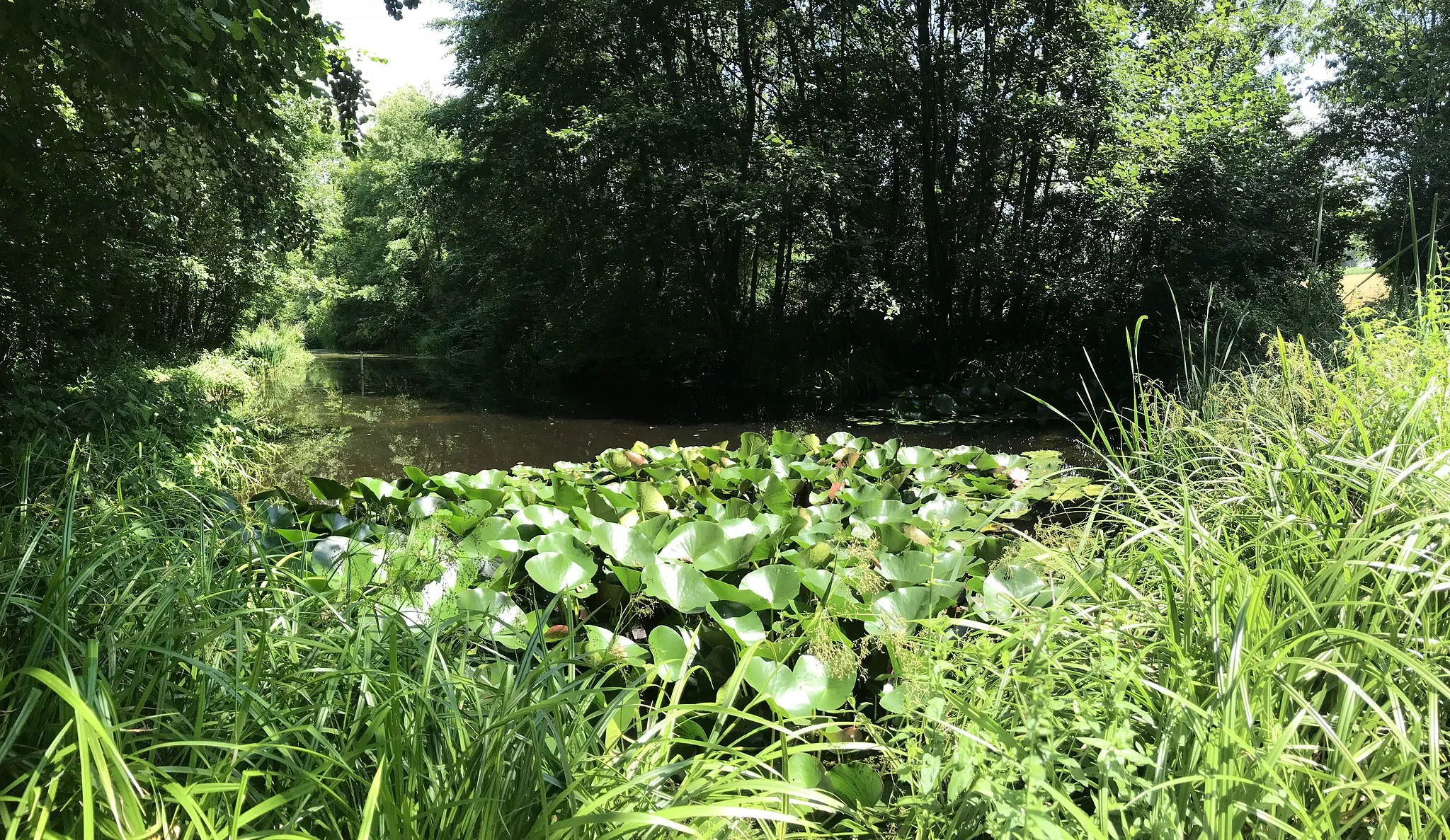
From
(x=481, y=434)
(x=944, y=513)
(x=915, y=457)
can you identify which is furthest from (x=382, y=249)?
(x=944, y=513)

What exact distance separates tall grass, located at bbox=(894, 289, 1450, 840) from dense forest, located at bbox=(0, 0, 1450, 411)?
6.73 meters

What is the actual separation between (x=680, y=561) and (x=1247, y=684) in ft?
4.86

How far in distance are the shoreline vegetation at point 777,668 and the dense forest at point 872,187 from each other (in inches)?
239

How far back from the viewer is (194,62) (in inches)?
150

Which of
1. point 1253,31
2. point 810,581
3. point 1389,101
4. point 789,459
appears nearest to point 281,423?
point 789,459

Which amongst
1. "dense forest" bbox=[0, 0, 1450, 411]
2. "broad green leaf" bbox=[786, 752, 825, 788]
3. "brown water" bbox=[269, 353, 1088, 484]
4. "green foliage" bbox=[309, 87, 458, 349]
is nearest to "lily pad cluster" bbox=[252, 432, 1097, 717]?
"broad green leaf" bbox=[786, 752, 825, 788]

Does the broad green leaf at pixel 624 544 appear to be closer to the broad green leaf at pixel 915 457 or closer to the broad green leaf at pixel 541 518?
the broad green leaf at pixel 541 518

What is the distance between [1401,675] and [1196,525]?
36 cm

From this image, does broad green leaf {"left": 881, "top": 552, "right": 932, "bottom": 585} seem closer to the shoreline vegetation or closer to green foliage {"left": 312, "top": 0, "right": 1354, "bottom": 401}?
the shoreline vegetation

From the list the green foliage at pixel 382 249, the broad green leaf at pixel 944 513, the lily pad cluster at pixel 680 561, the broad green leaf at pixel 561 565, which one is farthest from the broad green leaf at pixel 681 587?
the green foliage at pixel 382 249

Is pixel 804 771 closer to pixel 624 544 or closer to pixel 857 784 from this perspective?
pixel 857 784

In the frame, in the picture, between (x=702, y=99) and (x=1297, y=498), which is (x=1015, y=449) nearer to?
(x=1297, y=498)

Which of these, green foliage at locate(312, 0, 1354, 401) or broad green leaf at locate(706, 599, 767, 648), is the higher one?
green foliage at locate(312, 0, 1354, 401)

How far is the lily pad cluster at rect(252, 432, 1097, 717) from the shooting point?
181 cm
